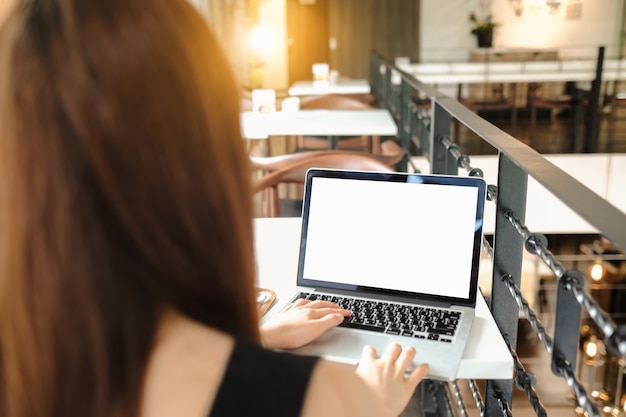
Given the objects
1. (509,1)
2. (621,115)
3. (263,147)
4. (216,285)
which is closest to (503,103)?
(621,115)

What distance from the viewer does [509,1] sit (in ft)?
34.3

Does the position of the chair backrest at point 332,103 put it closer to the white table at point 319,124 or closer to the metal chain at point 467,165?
the white table at point 319,124

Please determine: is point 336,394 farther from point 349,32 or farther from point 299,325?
point 349,32

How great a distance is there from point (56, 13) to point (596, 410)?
2.44 ft

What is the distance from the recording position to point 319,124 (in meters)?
3.49

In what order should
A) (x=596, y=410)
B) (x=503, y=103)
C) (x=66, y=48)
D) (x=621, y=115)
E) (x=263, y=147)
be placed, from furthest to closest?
(x=621, y=115) < (x=503, y=103) < (x=263, y=147) < (x=596, y=410) < (x=66, y=48)

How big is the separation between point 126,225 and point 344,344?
1.82 feet

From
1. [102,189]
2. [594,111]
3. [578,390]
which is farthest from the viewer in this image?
[594,111]

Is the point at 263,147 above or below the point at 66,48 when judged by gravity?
below

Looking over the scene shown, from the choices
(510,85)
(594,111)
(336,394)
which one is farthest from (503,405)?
(510,85)

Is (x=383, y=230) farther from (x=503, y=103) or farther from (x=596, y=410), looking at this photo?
(x=503, y=103)

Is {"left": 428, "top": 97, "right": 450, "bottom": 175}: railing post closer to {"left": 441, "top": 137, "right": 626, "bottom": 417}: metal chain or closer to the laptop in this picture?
{"left": 441, "top": 137, "right": 626, "bottom": 417}: metal chain

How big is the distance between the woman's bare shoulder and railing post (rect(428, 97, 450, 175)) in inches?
50.4

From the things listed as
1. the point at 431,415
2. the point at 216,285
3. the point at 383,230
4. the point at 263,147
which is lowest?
the point at 431,415
